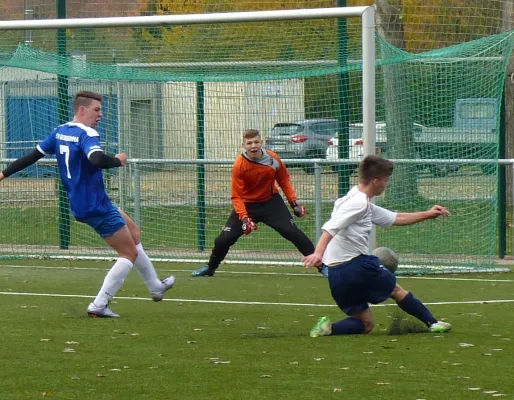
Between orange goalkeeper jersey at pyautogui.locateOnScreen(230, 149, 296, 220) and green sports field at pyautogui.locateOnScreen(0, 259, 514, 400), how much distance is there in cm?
98

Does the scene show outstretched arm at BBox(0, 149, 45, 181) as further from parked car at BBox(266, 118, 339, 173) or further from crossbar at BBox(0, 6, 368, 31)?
parked car at BBox(266, 118, 339, 173)

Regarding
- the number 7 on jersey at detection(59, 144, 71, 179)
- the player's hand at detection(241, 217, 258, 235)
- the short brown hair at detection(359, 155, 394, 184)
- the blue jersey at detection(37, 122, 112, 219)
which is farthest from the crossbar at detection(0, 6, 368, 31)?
the short brown hair at detection(359, 155, 394, 184)

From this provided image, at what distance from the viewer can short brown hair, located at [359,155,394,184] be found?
9.13m

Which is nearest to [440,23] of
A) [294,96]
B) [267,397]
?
[294,96]

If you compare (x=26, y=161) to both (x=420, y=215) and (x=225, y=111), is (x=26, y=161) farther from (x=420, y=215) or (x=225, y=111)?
(x=225, y=111)

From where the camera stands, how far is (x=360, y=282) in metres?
9.22

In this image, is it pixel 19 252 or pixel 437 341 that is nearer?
pixel 437 341

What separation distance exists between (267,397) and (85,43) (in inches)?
420

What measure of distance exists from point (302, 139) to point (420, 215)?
260 inches

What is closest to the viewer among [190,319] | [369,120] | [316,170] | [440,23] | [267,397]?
[267,397]

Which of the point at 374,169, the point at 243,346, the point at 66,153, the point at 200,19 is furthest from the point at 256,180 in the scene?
the point at 243,346

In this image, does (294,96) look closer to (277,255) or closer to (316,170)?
(316,170)

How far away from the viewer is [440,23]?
55.3 feet

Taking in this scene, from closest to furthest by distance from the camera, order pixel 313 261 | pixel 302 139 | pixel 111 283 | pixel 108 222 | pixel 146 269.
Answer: pixel 313 261 → pixel 111 283 → pixel 108 222 → pixel 146 269 → pixel 302 139
